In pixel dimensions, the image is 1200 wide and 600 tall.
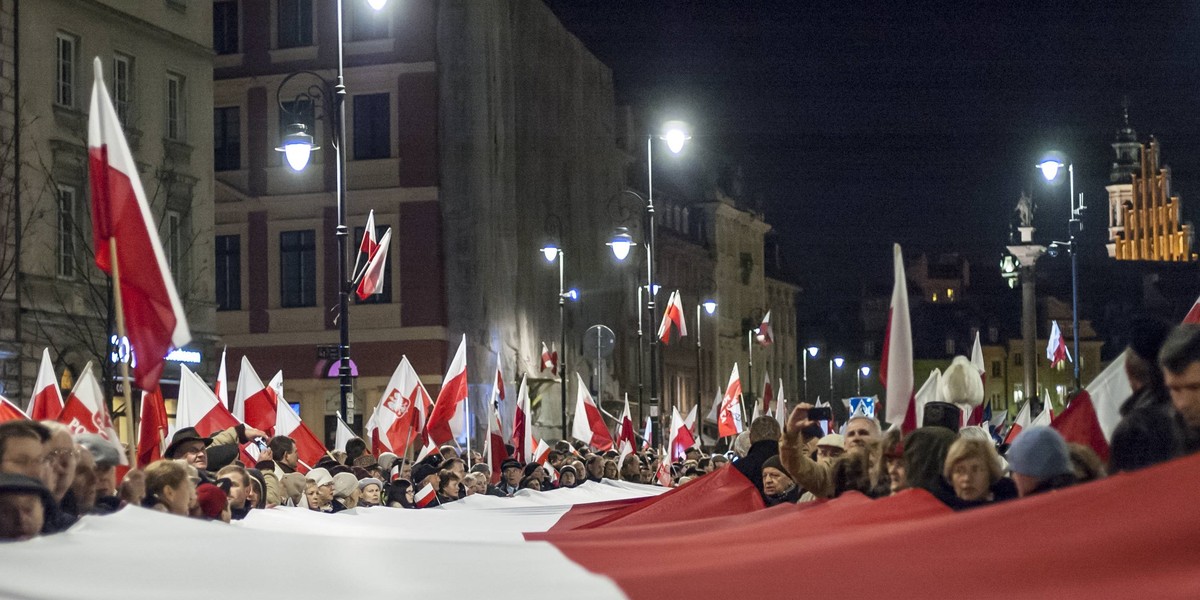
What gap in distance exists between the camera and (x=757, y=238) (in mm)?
122250

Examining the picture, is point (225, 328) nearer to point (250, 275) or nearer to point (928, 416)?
point (250, 275)

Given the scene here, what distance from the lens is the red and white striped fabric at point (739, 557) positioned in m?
4.93

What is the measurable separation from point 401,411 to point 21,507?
18173 millimetres

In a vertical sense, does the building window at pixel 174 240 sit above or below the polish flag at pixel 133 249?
above

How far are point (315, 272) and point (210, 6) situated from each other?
10900 millimetres

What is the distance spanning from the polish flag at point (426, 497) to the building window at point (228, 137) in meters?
38.5

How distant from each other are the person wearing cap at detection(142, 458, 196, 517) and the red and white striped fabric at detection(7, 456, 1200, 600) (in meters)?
2.00

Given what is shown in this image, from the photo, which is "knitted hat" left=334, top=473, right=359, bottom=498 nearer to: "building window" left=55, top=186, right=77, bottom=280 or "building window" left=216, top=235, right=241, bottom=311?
"building window" left=55, top=186, right=77, bottom=280

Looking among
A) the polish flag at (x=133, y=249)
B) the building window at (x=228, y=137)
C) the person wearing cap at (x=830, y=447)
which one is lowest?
the person wearing cap at (x=830, y=447)

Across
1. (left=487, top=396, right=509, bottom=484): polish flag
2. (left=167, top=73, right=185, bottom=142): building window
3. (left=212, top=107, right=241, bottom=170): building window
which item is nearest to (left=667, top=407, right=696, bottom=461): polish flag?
(left=487, top=396, right=509, bottom=484): polish flag

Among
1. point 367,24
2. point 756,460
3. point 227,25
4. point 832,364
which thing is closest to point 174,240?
point 367,24

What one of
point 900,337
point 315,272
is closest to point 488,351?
point 315,272

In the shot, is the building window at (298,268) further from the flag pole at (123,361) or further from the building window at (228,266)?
the flag pole at (123,361)

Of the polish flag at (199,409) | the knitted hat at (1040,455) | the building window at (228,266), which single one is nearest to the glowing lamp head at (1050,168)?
the building window at (228,266)
